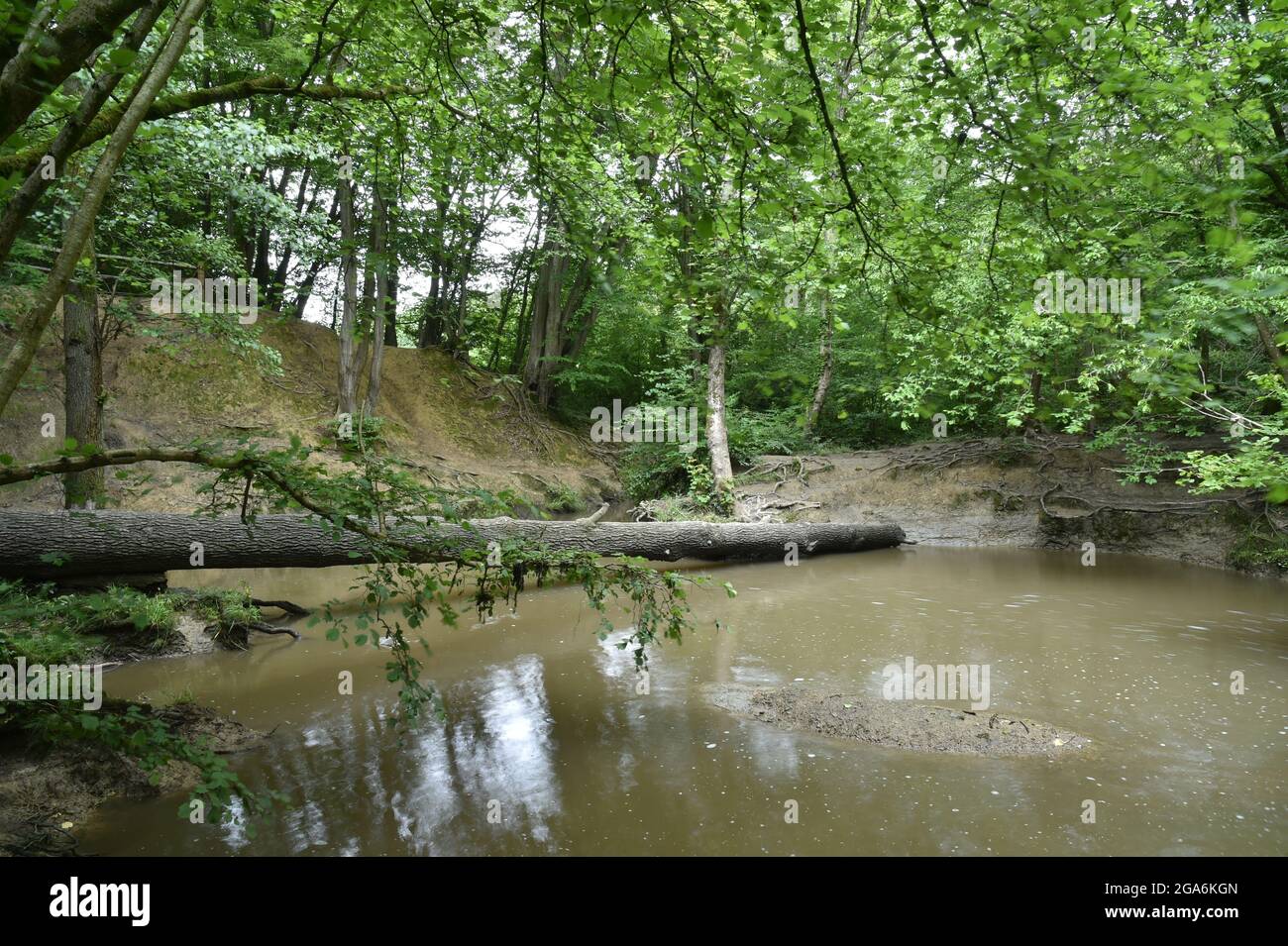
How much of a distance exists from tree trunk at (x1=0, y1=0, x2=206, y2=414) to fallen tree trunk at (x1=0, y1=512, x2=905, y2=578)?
106 cm

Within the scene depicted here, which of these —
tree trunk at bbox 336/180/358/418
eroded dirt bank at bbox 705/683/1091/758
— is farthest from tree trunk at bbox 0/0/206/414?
tree trunk at bbox 336/180/358/418

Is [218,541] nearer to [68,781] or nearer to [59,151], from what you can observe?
[68,781]

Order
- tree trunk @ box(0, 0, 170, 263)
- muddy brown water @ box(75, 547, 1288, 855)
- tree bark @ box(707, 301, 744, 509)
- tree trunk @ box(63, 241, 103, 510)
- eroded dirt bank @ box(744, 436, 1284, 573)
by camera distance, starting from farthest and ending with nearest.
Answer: tree bark @ box(707, 301, 744, 509)
eroded dirt bank @ box(744, 436, 1284, 573)
tree trunk @ box(63, 241, 103, 510)
muddy brown water @ box(75, 547, 1288, 855)
tree trunk @ box(0, 0, 170, 263)

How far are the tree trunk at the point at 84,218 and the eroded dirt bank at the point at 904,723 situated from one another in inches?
166

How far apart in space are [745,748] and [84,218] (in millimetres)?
3983

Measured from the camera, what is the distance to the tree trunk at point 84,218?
82.4 inches

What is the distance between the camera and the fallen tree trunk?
3.77 metres

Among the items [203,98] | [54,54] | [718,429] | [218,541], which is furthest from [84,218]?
[718,429]

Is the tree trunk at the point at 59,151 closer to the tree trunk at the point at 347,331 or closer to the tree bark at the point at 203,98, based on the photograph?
the tree bark at the point at 203,98

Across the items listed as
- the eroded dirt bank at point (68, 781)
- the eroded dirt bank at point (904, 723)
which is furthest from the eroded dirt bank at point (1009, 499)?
the eroded dirt bank at point (68, 781)

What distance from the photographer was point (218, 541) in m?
6.62

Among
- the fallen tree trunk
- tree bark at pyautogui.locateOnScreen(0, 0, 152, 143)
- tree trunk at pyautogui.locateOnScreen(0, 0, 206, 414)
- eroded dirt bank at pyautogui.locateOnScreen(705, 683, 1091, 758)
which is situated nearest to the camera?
tree bark at pyautogui.locateOnScreen(0, 0, 152, 143)

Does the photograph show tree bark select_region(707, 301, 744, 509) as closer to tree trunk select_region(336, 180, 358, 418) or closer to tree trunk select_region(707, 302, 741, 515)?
tree trunk select_region(707, 302, 741, 515)

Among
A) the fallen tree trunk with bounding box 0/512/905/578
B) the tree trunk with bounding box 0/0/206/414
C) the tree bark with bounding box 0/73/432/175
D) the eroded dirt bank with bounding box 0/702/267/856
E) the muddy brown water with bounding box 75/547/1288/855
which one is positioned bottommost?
the muddy brown water with bounding box 75/547/1288/855
